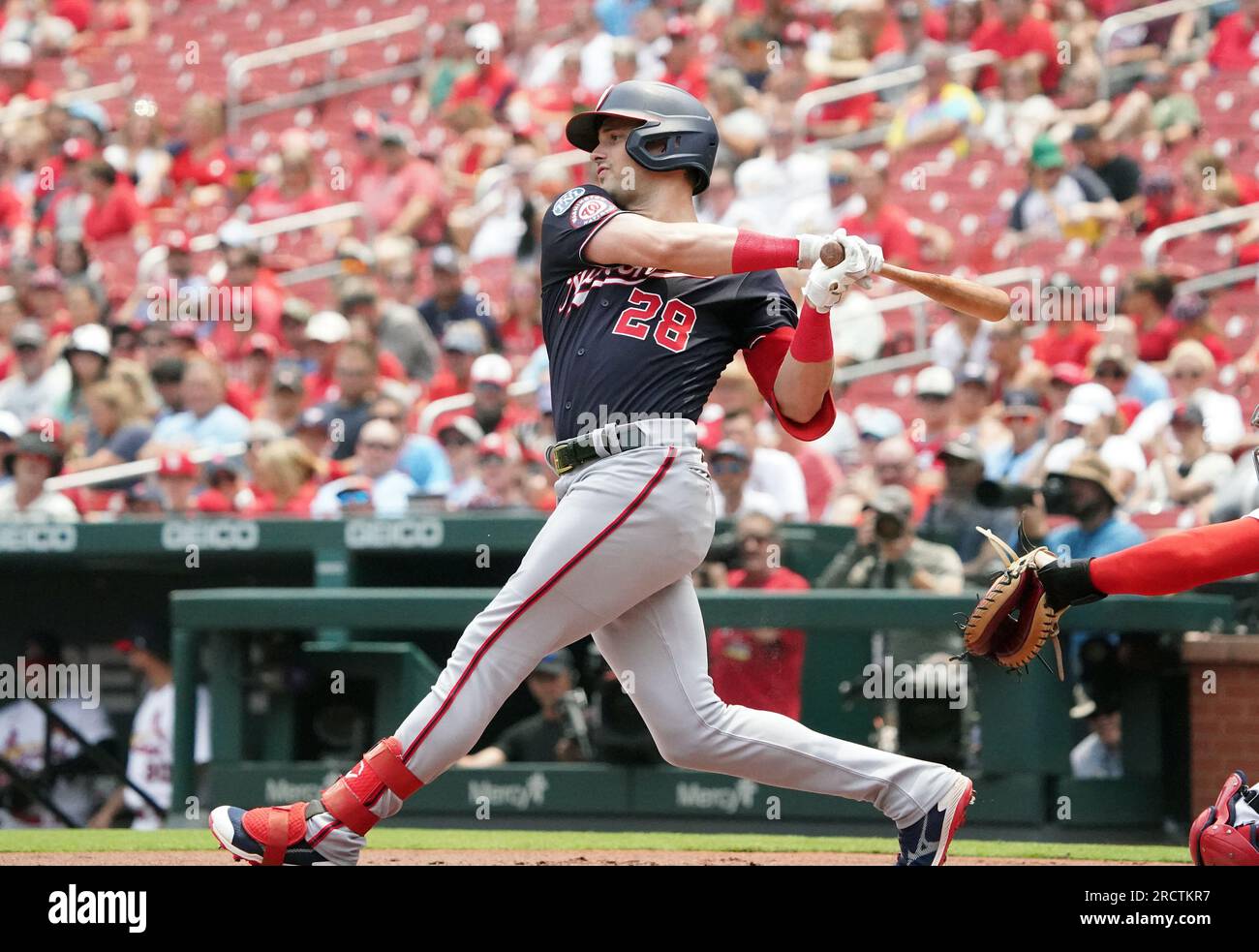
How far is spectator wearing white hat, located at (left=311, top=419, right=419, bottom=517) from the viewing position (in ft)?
28.0

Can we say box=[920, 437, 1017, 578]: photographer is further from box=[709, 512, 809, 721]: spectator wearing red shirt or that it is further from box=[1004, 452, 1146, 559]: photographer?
box=[709, 512, 809, 721]: spectator wearing red shirt

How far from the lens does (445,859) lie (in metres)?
5.23

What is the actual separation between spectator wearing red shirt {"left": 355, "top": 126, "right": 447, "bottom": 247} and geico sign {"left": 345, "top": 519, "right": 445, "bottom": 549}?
4453 millimetres

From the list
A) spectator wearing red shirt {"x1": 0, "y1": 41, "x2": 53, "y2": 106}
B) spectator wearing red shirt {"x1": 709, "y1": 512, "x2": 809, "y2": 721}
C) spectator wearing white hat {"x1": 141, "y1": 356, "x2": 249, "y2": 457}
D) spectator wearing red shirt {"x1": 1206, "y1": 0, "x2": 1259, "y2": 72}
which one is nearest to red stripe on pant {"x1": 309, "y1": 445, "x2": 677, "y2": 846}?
spectator wearing red shirt {"x1": 709, "y1": 512, "x2": 809, "y2": 721}

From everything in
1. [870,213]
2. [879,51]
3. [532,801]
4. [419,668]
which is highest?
[879,51]

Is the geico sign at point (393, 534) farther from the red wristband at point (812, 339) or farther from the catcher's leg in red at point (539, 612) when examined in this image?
the red wristband at point (812, 339)

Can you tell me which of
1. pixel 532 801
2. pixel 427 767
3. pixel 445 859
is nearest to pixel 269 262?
pixel 532 801

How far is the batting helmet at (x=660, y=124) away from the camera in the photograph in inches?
172

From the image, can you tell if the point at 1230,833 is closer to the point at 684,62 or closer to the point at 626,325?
the point at 626,325

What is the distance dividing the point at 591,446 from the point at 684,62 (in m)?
8.19

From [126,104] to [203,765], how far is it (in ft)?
28.2

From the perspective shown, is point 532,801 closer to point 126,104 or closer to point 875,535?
point 875,535

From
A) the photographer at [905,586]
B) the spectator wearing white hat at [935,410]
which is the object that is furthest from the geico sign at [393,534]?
the spectator wearing white hat at [935,410]
